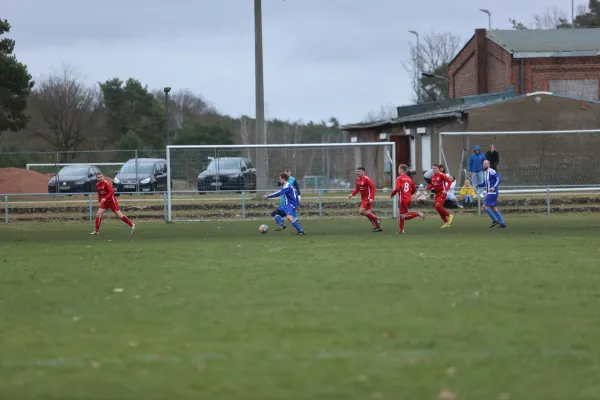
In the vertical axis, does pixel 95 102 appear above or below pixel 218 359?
above

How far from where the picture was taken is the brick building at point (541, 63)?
49438 mm

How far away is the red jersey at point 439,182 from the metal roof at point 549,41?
2586cm

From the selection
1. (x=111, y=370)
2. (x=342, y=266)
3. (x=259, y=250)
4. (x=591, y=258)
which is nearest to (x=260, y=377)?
(x=111, y=370)

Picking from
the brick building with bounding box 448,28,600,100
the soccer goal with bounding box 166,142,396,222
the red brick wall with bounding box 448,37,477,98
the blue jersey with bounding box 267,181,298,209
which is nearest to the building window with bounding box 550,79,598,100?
the brick building with bounding box 448,28,600,100

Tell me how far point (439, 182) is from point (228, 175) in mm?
10133

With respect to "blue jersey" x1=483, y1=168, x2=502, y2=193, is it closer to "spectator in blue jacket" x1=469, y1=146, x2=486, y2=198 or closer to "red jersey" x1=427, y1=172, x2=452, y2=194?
"red jersey" x1=427, y1=172, x2=452, y2=194

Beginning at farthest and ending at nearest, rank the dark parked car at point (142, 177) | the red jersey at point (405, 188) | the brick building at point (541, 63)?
the brick building at point (541, 63) → the dark parked car at point (142, 177) → the red jersey at point (405, 188)

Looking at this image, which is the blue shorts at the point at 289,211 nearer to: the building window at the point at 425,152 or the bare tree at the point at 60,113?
the building window at the point at 425,152

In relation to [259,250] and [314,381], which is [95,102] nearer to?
[259,250]

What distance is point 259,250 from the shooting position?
18906 millimetres

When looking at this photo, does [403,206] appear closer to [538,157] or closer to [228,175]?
[228,175]

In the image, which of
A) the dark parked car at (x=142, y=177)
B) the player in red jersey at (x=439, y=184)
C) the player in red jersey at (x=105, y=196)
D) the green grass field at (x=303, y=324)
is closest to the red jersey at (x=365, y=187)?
the player in red jersey at (x=439, y=184)

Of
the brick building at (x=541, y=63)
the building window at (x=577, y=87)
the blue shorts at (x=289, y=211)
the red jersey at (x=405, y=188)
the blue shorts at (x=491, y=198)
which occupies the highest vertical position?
the brick building at (x=541, y=63)

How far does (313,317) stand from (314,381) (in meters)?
2.84
